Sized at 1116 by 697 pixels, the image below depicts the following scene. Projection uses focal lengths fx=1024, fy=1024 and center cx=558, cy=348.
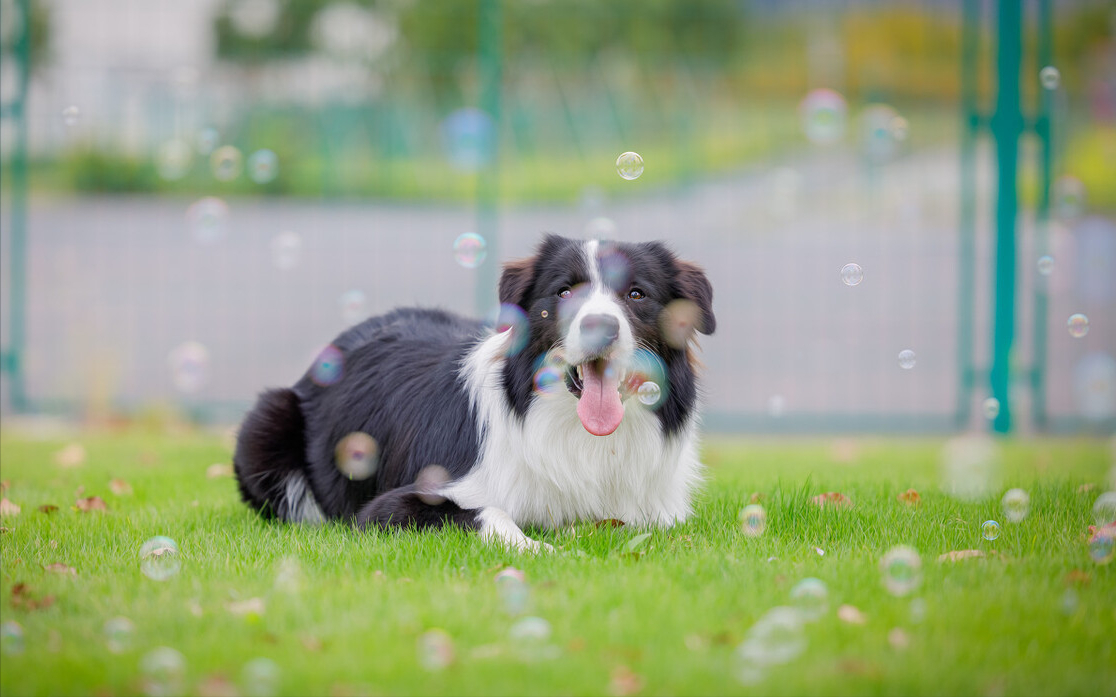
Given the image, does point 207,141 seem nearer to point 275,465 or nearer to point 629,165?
point 275,465

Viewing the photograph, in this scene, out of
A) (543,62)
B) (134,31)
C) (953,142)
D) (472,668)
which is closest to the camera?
(472,668)

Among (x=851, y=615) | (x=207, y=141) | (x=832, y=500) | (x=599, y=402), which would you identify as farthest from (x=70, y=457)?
(x=851, y=615)

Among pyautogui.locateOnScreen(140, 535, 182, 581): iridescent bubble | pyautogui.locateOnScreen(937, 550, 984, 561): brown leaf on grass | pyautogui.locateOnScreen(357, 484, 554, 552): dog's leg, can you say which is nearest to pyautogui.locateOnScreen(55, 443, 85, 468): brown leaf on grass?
pyautogui.locateOnScreen(140, 535, 182, 581): iridescent bubble

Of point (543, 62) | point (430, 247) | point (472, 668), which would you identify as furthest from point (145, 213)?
point (472, 668)

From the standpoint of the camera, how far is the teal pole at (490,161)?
347 inches

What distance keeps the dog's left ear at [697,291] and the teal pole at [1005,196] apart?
204 inches

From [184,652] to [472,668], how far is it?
810 millimetres

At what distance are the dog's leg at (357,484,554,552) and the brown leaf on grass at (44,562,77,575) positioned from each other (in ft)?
3.69

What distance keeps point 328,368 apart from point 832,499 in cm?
258

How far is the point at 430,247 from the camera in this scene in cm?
1024

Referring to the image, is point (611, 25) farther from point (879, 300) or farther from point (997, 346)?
point (997, 346)

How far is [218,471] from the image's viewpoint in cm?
651

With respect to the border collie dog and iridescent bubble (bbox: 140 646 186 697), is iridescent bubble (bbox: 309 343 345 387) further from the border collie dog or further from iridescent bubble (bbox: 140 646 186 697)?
iridescent bubble (bbox: 140 646 186 697)

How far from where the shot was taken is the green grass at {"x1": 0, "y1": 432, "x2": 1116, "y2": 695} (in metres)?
2.68
